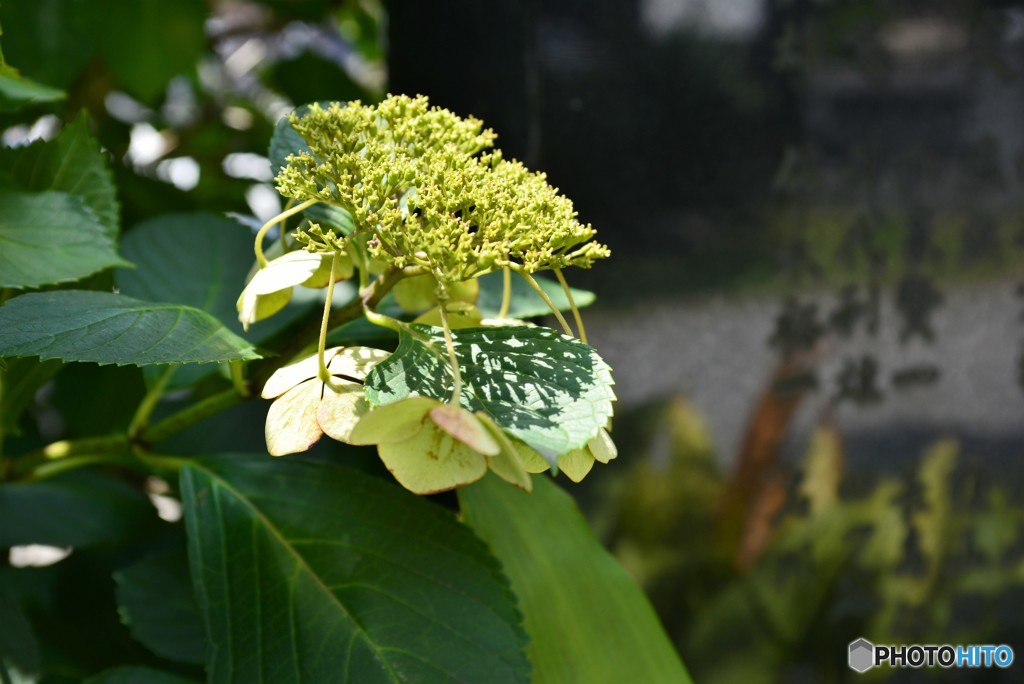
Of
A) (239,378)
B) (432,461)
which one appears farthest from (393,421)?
(239,378)

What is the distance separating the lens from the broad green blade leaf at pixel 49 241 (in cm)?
37

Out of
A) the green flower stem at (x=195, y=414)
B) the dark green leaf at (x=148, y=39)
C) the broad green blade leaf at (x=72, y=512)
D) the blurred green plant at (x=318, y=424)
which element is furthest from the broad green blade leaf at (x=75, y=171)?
the dark green leaf at (x=148, y=39)

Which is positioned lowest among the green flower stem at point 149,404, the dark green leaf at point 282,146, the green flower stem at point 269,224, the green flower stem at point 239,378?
the green flower stem at point 149,404

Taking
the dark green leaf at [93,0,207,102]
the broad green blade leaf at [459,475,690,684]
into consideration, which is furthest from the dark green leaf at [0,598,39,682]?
the dark green leaf at [93,0,207,102]

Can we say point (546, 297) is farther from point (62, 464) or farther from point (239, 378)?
point (62, 464)

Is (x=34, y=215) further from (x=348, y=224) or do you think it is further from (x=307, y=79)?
(x=307, y=79)

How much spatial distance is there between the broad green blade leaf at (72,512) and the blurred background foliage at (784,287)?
5cm

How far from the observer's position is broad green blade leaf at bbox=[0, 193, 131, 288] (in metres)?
0.37

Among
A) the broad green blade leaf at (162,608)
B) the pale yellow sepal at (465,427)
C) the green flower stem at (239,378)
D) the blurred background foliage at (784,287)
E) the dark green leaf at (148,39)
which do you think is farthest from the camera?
the dark green leaf at (148,39)

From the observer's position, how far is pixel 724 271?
639mm

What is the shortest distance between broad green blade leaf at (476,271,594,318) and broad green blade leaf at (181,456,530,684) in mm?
105

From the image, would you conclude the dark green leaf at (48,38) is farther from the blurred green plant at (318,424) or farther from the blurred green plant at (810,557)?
the blurred green plant at (810,557)

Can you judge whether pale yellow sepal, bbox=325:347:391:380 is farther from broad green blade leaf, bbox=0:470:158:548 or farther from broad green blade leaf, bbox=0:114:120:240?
broad green blade leaf, bbox=0:470:158:548

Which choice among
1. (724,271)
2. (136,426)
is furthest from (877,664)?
(136,426)
